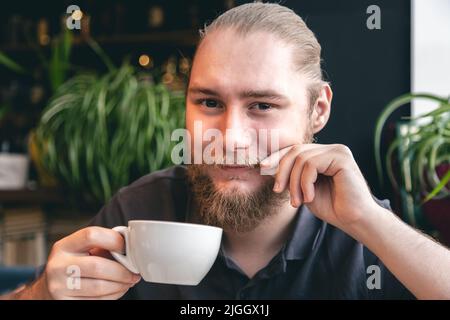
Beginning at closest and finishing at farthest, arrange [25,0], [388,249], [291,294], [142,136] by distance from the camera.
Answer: [388,249] → [291,294] → [142,136] → [25,0]

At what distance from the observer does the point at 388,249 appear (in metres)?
0.64

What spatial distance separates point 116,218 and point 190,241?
394mm

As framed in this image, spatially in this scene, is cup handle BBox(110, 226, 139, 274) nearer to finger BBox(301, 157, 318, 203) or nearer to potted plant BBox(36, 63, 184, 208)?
finger BBox(301, 157, 318, 203)

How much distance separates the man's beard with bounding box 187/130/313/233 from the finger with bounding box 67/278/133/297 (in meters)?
0.20

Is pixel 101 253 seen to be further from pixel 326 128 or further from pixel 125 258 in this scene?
pixel 326 128

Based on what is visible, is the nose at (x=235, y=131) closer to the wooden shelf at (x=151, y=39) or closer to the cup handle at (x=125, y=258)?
the cup handle at (x=125, y=258)

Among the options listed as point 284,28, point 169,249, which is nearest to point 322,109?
point 284,28

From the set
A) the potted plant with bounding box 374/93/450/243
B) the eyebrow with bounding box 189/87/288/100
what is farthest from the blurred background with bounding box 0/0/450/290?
the eyebrow with bounding box 189/87/288/100

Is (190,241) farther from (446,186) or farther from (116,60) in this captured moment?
(116,60)

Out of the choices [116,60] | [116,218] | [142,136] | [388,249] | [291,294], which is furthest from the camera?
[116,60]

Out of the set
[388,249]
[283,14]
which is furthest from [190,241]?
[283,14]

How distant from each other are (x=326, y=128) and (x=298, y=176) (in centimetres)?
20

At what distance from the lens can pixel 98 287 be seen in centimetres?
59

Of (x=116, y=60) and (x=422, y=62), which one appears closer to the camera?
(x=422, y=62)
